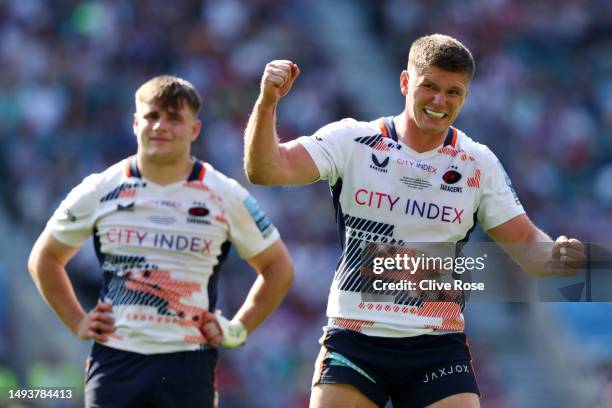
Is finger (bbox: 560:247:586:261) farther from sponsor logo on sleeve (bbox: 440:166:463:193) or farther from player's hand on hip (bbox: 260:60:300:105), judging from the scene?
player's hand on hip (bbox: 260:60:300:105)

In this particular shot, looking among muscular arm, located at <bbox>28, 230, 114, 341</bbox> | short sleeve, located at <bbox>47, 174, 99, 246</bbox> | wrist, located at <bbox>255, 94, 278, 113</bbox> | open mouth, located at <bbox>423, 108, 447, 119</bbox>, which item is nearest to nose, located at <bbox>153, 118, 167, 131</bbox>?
short sleeve, located at <bbox>47, 174, 99, 246</bbox>

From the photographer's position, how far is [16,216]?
1534 centimetres

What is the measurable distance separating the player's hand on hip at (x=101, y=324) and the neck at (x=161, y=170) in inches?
29.7

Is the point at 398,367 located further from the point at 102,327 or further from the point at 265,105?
the point at 102,327

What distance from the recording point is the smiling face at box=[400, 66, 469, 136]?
6141mm

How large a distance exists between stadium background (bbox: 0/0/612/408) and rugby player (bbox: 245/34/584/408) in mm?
7158

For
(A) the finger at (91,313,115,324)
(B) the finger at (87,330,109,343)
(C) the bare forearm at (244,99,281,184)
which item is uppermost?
(C) the bare forearm at (244,99,281,184)

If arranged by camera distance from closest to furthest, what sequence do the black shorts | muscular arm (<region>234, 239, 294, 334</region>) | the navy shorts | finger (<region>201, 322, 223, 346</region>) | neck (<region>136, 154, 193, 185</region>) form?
the black shorts < the navy shorts < finger (<region>201, 322, 223, 346</region>) < neck (<region>136, 154, 193, 185</region>) < muscular arm (<region>234, 239, 294, 334</region>)

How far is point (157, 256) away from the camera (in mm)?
7039

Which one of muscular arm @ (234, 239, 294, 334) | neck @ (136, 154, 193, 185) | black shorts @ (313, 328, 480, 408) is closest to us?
black shorts @ (313, 328, 480, 408)

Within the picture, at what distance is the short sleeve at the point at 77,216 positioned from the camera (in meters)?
7.15

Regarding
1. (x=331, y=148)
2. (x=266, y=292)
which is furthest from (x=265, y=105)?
(x=266, y=292)

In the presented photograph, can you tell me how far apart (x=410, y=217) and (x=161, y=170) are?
1.66m

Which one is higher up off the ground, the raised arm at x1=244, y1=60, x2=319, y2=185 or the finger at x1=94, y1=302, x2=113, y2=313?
the raised arm at x1=244, y1=60, x2=319, y2=185
